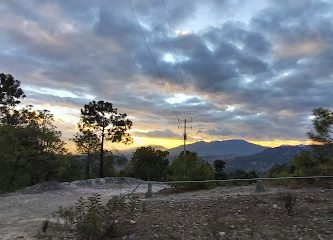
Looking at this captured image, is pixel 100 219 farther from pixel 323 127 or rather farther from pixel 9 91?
pixel 9 91

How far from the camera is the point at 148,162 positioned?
201 feet

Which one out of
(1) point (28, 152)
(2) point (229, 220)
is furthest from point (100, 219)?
(1) point (28, 152)

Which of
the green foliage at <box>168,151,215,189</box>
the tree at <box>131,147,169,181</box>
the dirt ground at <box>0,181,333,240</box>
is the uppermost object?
the tree at <box>131,147,169,181</box>

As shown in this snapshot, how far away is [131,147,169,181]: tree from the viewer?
5972 centimetres

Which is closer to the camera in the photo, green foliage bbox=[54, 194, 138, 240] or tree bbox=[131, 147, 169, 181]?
green foliage bbox=[54, 194, 138, 240]

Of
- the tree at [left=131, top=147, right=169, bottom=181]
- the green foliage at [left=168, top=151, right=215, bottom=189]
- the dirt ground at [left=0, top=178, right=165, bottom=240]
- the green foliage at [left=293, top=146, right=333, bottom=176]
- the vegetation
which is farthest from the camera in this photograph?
the tree at [left=131, top=147, right=169, bottom=181]

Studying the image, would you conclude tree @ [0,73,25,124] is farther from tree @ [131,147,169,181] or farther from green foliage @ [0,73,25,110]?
tree @ [131,147,169,181]

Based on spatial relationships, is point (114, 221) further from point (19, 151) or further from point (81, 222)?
point (19, 151)

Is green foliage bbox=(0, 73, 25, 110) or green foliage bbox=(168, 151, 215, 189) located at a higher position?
green foliage bbox=(0, 73, 25, 110)

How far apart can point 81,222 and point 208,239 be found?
10.9 feet

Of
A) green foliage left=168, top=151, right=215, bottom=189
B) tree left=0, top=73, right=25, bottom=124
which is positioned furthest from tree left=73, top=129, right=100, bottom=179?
green foliage left=168, top=151, right=215, bottom=189

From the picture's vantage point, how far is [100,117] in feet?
156

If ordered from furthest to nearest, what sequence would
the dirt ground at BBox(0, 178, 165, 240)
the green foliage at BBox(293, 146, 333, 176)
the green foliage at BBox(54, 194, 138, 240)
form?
the green foliage at BBox(293, 146, 333, 176) → the dirt ground at BBox(0, 178, 165, 240) → the green foliage at BBox(54, 194, 138, 240)

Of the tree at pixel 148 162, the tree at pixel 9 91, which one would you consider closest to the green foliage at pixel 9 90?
the tree at pixel 9 91
